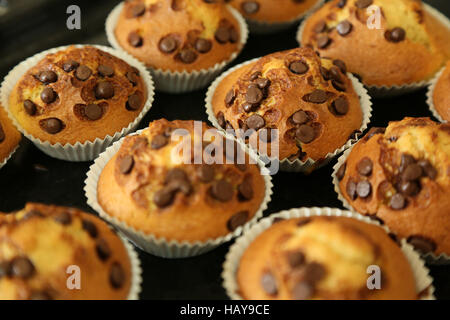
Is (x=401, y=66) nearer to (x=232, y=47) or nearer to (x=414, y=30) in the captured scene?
(x=414, y=30)

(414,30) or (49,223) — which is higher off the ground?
(414,30)

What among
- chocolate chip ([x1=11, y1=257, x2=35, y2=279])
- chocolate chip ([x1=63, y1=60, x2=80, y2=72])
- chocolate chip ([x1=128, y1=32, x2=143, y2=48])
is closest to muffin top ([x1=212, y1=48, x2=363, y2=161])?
chocolate chip ([x1=128, y1=32, x2=143, y2=48])

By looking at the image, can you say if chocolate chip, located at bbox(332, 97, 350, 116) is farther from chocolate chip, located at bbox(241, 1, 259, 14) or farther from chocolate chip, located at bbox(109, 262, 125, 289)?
chocolate chip, located at bbox(109, 262, 125, 289)

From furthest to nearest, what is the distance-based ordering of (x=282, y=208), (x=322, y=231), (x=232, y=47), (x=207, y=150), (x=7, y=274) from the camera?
(x=232, y=47) → (x=282, y=208) → (x=207, y=150) → (x=322, y=231) → (x=7, y=274)

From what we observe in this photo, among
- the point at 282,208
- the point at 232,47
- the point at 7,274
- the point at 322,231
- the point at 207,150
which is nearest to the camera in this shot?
the point at 7,274

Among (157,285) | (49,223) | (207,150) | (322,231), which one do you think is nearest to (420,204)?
(322,231)

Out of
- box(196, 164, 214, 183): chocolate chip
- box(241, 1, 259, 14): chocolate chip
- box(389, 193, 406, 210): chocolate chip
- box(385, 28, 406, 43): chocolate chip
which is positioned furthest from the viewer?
box(241, 1, 259, 14): chocolate chip

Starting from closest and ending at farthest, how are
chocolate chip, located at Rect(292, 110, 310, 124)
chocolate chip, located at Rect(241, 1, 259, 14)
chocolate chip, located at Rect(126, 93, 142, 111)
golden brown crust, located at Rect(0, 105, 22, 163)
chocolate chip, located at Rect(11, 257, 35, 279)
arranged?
chocolate chip, located at Rect(11, 257, 35, 279)
chocolate chip, located at Rect(292, 110, 310, 124)
golden brown crust, located at Rect(0, 105, 22, 163)
chocolate chip, located at Rect(126, 93, 142, 111)
chocolate chip, located at Rect(241, 1, 259, 14)
